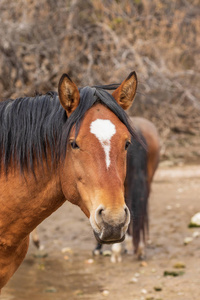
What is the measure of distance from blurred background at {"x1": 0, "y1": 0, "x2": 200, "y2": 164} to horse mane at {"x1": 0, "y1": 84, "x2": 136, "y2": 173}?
548 centimetres

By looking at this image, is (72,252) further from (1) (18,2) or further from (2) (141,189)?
(1) (18,2)

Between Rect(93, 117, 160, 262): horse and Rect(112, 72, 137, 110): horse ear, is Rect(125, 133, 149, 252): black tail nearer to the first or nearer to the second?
Rect(93, 117, 160, 262): horse

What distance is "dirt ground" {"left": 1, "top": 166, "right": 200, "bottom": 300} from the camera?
4066 mm

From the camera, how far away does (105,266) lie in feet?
16.0

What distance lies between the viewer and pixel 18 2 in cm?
854

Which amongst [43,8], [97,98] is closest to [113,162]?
[97,98]

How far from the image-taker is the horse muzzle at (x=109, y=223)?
1930mm

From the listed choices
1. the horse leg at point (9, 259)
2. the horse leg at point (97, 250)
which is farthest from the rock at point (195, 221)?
the horse leg at point (9, 259)

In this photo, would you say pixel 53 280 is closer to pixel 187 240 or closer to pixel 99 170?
pixel 187 240

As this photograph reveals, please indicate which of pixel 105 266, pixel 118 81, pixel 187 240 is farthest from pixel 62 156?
pixel 118 81

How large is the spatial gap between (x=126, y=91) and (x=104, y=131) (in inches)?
14.1

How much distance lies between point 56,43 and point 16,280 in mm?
5287

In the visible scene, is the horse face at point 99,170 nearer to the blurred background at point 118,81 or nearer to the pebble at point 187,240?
the blurred background at point 118,81

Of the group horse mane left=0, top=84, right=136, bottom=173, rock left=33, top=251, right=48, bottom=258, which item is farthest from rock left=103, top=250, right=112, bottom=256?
horse mane left=0, top=84, right=136, bottom=173
